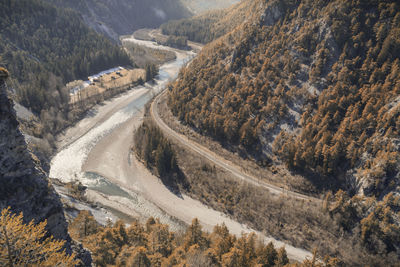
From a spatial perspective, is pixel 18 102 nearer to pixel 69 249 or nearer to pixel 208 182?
pixel 208 182

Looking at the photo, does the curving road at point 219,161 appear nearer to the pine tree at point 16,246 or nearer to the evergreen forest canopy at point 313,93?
the evergreen forest canopy at point 313,93

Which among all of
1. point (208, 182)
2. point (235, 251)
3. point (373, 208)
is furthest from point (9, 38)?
point (373, 208)

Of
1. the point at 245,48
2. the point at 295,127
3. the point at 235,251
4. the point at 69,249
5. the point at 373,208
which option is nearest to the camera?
the point at 69,249

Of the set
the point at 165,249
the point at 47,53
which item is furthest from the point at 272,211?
the point at 47,53

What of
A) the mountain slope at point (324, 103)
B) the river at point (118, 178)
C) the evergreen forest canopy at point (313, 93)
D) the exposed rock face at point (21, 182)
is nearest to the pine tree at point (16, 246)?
the exposed rock face at point (21, 182)

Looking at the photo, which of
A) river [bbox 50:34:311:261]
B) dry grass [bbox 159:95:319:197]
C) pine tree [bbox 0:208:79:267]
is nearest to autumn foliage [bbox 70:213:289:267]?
river [bbox 50:34:311:261]

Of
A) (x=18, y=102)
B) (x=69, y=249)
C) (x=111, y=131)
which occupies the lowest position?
(x=111, y=131)
